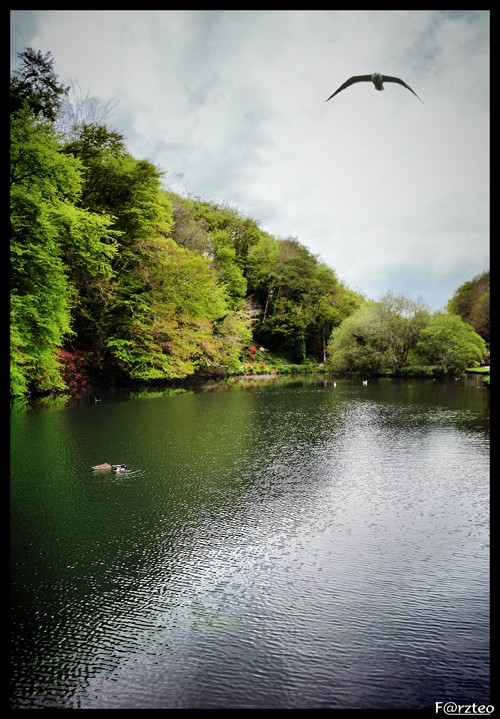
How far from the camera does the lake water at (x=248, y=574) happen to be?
340cm

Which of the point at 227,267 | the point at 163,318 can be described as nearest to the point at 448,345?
the point at 227,267

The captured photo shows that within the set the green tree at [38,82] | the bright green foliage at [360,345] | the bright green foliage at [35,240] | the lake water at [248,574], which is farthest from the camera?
the bright green foliage at [360,345]

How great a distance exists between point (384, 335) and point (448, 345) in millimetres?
3237

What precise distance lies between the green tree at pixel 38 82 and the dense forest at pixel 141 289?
0.10 ft

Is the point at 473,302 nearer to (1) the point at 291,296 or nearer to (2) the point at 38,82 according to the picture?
(1) the point at 291,296

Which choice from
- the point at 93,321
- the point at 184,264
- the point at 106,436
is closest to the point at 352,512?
the point at 106,436

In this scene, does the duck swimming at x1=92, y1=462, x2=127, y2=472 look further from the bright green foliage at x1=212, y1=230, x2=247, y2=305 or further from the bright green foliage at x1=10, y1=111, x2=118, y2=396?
the bright green foliage at x1=212, y1=230, x2=247, y2=305

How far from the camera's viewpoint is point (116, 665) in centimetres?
355

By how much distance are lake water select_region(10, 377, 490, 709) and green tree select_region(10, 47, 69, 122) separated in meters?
9.00

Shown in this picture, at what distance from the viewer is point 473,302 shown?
41.0 meters

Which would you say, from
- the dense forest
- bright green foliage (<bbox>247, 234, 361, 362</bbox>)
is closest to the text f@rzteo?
the dense forest

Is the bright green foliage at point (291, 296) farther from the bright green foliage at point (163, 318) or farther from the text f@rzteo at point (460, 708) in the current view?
the text f@rzteo at point (460, 708)

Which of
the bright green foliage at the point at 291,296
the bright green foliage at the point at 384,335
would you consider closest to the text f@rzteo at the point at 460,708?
the bright green foliage at the point at 384,335

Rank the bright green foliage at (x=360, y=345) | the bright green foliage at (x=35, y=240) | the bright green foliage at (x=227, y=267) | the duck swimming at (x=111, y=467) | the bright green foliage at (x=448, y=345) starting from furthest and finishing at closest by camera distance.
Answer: the bright green foliage at (x=227, y=267), the bright green foliage at (x=360, y=345), the bright green foliage at (x=448, y=345), the bright green foliage at (x=35, y=240), the duck swimming at (x=111, y=467)
